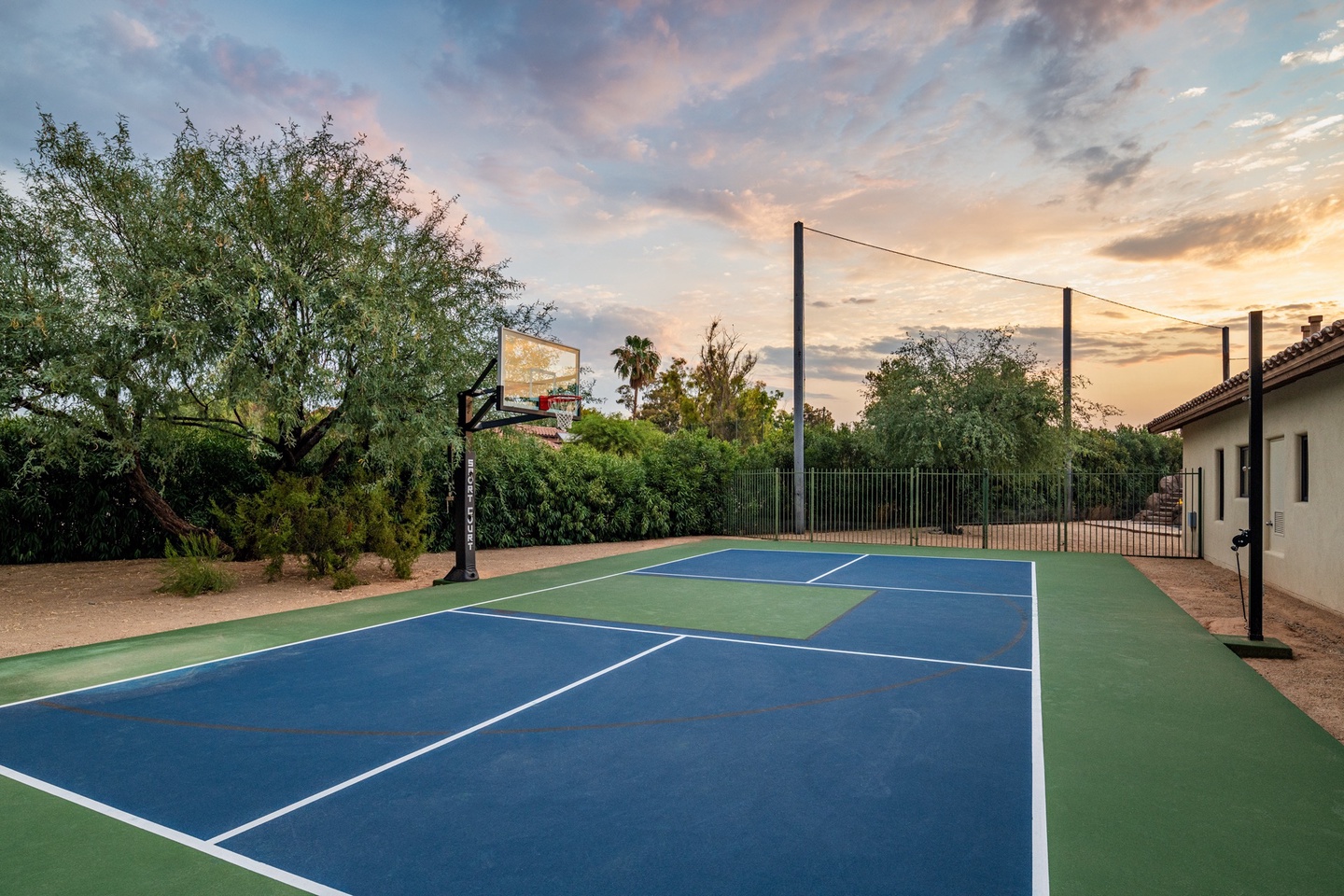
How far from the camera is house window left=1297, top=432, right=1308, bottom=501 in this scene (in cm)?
1065

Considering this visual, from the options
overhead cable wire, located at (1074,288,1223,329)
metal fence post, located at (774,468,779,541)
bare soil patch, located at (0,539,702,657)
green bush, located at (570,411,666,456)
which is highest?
overhead cable wire, located at (1074,288,1223,329)

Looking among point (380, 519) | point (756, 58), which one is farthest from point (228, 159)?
point (756, 58)

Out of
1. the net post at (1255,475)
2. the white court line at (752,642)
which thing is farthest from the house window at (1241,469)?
the white court line at (752,642)

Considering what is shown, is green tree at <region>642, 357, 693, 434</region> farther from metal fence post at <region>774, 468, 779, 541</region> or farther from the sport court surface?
the sport court surface

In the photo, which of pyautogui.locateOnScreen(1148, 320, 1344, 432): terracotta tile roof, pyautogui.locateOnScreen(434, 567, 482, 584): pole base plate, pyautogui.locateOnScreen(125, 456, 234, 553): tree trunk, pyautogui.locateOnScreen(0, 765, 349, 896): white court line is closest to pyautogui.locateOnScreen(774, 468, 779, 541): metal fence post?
pyautogui.locateOnScreen(1148, 320, 1344, 432): terracotta tile roof

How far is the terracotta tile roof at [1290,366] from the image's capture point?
815 centimetres

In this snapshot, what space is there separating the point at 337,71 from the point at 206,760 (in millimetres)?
12197

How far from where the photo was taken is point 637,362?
4891cm

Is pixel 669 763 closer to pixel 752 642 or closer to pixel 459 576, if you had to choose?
pixel 752 642

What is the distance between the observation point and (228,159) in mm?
11750

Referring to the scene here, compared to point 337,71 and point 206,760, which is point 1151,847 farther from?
point 337,71

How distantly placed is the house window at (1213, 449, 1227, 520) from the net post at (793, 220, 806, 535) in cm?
1031

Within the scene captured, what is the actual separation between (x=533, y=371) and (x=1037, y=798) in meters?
11.3

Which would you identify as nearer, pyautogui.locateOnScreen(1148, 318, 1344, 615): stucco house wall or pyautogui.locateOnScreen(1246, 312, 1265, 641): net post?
pyautogui.locateOnScreen(1246, 312, 1265, 641): net post
